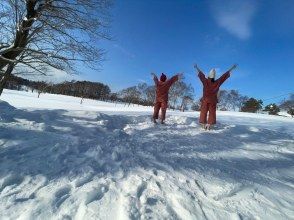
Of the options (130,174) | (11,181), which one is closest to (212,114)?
(130,174)

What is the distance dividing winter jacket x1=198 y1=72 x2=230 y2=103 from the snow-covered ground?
111 inches

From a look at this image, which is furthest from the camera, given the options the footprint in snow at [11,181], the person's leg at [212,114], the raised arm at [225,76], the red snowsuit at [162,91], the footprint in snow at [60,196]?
the red snowsuit at [162,91]

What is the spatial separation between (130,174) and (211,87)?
673 cm

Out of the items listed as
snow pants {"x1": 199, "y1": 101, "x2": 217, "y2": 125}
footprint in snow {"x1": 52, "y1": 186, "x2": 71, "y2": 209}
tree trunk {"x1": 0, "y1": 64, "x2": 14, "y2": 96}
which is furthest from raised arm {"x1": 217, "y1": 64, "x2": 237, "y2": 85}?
footprint in snow {"x1": 52, "y1": 186, "x2": 71, "y2": 209}

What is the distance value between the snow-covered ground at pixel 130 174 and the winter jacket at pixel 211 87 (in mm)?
2810

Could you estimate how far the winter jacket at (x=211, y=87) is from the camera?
10.9m

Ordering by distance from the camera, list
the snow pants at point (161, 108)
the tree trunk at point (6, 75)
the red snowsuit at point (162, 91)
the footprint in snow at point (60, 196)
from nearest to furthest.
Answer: the footprint in snow at point (60, 196) < the tree trunk at point (6, 75) < the snow pants at point (161, 108) < the red snowsuit at point (162, 91)

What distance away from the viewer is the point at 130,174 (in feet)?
16.4

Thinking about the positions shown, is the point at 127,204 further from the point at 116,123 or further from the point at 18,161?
the point at 116,123

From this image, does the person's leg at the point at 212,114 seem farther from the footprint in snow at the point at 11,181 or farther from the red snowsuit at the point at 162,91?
the footprint in snow at the point at 11,181

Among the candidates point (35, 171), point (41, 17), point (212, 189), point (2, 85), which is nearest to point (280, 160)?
point (212, 189)

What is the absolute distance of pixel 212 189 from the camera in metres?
4.70

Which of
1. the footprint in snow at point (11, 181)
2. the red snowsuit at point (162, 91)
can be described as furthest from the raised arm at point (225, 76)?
the footprint in snow at point (11, 181)

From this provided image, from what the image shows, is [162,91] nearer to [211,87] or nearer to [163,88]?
[163,88]
